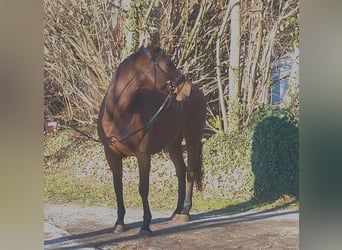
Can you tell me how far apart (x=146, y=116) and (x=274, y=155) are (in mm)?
841

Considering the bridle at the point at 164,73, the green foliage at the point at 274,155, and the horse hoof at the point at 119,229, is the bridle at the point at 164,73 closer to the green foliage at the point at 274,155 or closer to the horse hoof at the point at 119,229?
the green foliage at the point at 274,155

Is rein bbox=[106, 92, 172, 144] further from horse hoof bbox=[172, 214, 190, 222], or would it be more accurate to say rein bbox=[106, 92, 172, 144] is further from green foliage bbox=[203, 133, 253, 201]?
horse hoof bbox=[172, 214, 190, 222]

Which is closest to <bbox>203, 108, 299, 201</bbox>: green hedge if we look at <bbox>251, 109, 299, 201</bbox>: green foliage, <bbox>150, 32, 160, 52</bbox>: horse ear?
<bbox>251, 109, 299, 201</bbox>: green foliage

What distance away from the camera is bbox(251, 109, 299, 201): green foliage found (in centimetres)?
300

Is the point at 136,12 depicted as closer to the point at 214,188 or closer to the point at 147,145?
the point at 147,145

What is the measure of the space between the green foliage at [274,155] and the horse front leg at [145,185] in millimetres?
671

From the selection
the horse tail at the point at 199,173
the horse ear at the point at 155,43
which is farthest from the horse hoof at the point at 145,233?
the horse ear at the point at 155,43

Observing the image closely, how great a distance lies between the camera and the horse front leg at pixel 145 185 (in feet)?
9.10

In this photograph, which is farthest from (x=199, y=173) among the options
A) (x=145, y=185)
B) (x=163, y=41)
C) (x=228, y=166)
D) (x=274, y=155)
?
(x=163, y=41)

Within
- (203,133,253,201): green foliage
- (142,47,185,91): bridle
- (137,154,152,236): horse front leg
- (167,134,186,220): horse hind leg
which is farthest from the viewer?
(203,133,253,201): green foliage

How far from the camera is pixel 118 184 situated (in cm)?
284
